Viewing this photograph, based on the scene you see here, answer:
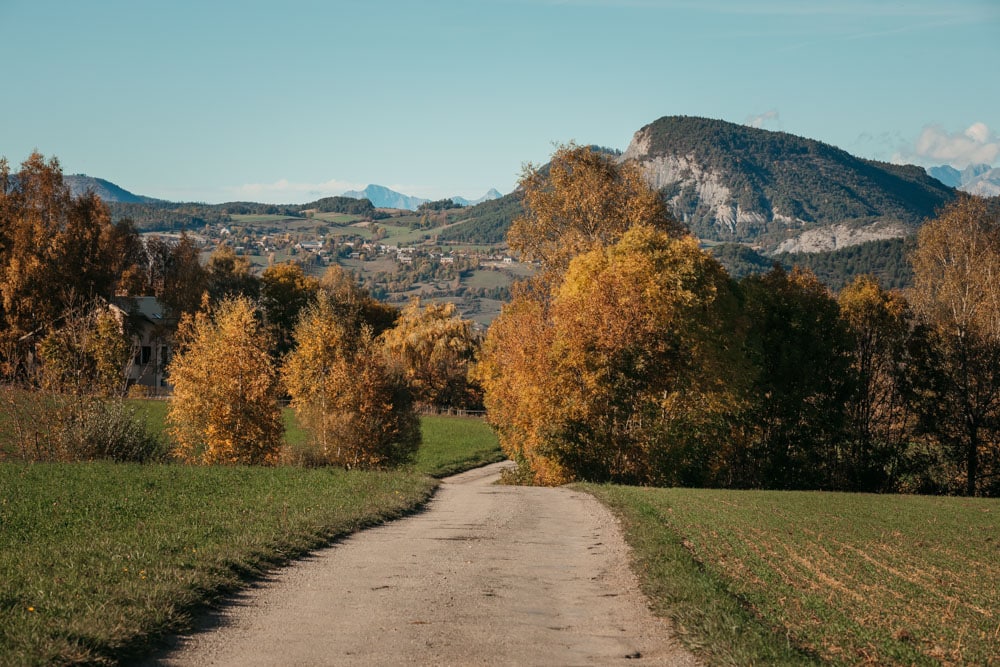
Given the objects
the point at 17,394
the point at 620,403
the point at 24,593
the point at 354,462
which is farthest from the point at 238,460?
the point at 24,593

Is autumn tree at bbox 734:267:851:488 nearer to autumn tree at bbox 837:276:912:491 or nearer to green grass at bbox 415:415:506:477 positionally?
autumn tree at bbox 837:276:912:491

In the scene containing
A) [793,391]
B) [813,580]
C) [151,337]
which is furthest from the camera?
[151,337]

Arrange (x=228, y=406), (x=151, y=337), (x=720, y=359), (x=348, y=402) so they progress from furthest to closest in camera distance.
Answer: (x=151, y=337) < (x=720, y=359) < (x=348, y=402) < (x=228, y=406)

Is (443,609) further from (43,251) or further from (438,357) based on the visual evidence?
(438,357)

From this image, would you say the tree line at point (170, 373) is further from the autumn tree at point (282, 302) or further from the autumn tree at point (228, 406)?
the autumn tree at point (282, 302)

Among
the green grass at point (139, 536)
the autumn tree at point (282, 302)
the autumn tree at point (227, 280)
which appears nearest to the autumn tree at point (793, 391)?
the green grass at point (139, 536)

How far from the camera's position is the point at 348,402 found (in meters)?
44.1

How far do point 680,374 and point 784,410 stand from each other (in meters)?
12.5

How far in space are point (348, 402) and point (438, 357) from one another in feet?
184

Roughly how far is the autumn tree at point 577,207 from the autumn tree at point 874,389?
16064mm

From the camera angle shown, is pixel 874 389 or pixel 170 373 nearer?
pixel 170 373

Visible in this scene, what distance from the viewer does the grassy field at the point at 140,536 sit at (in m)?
9.62

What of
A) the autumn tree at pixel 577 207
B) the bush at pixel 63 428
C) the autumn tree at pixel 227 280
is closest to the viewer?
the bush at pixel 63 428

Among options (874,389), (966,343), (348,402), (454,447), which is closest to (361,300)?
(454,447)
